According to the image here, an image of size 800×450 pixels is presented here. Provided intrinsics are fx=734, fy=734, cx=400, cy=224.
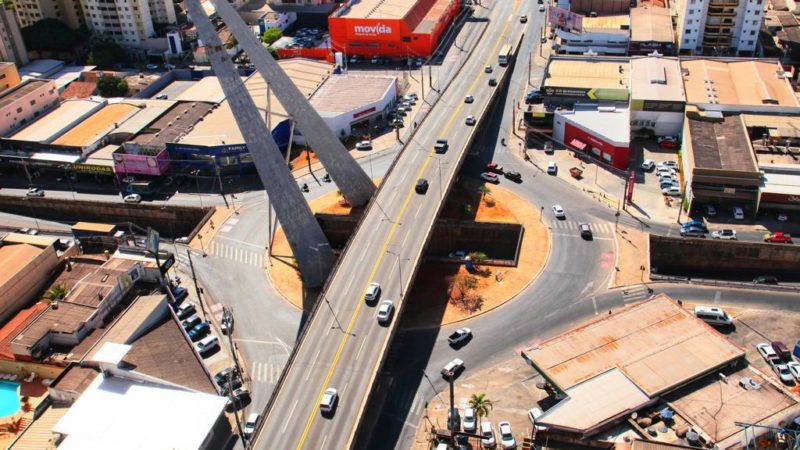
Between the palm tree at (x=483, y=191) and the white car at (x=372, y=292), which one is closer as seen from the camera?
the white car at (x=372, y=292)

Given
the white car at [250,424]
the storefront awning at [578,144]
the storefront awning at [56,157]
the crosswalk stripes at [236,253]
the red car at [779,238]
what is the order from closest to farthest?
the white car at [250,424] → the red car at [779,238] → the crosswalk stripes at [236,253] → the storefront awning at [578,144] → the storefront awning at [56,157]

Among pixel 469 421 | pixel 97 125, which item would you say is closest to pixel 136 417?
pixel 469 421

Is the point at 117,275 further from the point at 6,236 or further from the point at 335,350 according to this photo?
the point at 335,350

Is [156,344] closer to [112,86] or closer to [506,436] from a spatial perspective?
[506,436]

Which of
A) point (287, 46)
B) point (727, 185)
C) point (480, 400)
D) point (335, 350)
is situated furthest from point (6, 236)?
point (727, 185)

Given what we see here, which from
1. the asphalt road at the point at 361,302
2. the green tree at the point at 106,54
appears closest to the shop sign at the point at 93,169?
the green tree at the point at 106,54

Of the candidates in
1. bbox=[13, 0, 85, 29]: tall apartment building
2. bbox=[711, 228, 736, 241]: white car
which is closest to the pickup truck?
bbox=[711, 228, 736, 241]: white car

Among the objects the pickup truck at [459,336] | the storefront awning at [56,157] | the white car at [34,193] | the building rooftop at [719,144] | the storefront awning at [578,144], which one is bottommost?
Answer: the pickup truck at [459,336]

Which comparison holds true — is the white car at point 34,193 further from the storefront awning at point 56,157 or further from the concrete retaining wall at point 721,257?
the concrete retaining wall at point 721,257
